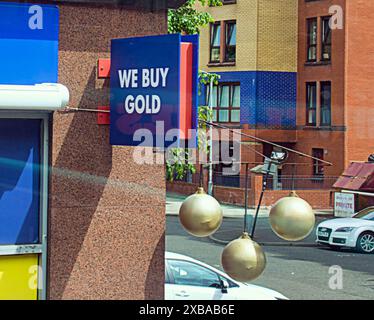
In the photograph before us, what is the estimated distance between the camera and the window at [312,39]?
35.6m

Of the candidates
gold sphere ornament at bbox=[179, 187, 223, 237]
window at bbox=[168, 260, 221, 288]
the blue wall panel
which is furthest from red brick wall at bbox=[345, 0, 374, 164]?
Result: gold sphere ornament at bbox=[179, 187, 223, 237]

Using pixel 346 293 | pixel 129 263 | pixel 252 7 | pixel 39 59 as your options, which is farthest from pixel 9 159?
pixel 252 7

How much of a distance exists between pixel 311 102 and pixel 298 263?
61.4 ft

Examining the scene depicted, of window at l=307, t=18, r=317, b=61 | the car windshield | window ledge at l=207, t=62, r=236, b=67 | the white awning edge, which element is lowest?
the car windshield

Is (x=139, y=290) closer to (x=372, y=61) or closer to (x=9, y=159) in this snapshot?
(x=9, y=159)

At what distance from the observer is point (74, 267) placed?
17.3 ft

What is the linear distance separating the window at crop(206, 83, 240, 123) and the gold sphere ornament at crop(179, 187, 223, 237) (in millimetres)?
33049

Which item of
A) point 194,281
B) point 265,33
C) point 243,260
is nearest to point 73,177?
point 243,260

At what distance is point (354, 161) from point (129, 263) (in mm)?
30004

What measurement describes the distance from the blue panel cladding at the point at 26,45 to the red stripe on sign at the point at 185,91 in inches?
36.2

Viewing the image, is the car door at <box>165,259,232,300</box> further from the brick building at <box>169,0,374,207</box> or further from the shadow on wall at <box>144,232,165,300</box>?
the brick building at <box>169,0,374,207</box>

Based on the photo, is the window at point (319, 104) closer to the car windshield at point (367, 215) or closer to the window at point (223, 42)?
the window at point (223, 42)

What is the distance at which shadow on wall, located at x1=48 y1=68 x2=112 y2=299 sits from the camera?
5211mm

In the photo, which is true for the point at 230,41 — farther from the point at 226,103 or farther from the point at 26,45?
the point at 26,45
